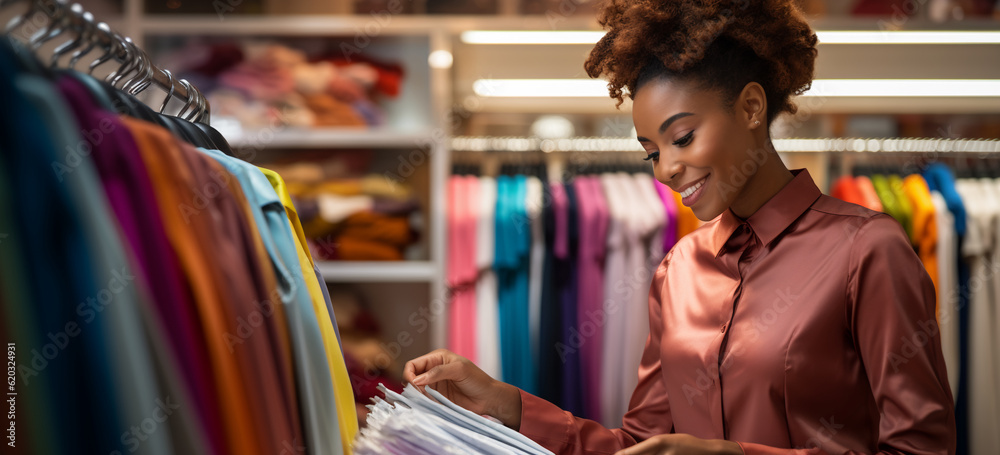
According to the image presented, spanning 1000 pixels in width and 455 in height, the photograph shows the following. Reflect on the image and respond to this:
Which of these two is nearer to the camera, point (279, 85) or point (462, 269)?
point (462, 269)

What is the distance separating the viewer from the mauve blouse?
84 centimetres

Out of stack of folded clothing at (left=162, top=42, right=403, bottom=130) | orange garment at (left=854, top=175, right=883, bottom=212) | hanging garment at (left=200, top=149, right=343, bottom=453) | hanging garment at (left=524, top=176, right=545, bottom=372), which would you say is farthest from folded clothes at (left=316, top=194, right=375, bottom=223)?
orange garment at (left=854, top=175, right=883, bottom=212)

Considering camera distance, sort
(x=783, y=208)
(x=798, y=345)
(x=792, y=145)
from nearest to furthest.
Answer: (x=798, y=345) < (x=783, y=208) < (x=792, y=145)

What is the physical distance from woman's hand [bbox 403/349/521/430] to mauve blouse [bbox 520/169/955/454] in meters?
0.03

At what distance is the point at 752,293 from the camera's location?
0.99 metres

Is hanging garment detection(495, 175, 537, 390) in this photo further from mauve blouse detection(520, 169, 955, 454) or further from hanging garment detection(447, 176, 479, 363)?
mauve blouse detection(520, 169, 955, 454)

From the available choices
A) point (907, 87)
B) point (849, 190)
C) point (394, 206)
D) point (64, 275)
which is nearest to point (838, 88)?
point (907, 87)

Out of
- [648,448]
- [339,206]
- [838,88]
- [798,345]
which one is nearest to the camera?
[648,448]

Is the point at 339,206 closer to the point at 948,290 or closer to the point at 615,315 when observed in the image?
the point at 615,315

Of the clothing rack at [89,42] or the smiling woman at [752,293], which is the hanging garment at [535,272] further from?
the clothing rack at [89,42]

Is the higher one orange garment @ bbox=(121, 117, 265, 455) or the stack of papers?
orange garment @ bbox=(121, 117, 265, 455)

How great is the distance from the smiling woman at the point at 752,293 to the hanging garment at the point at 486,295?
1031 mm

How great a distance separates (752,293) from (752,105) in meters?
0.27

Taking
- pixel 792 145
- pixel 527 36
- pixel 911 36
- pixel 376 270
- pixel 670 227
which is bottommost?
pixel 376 270
